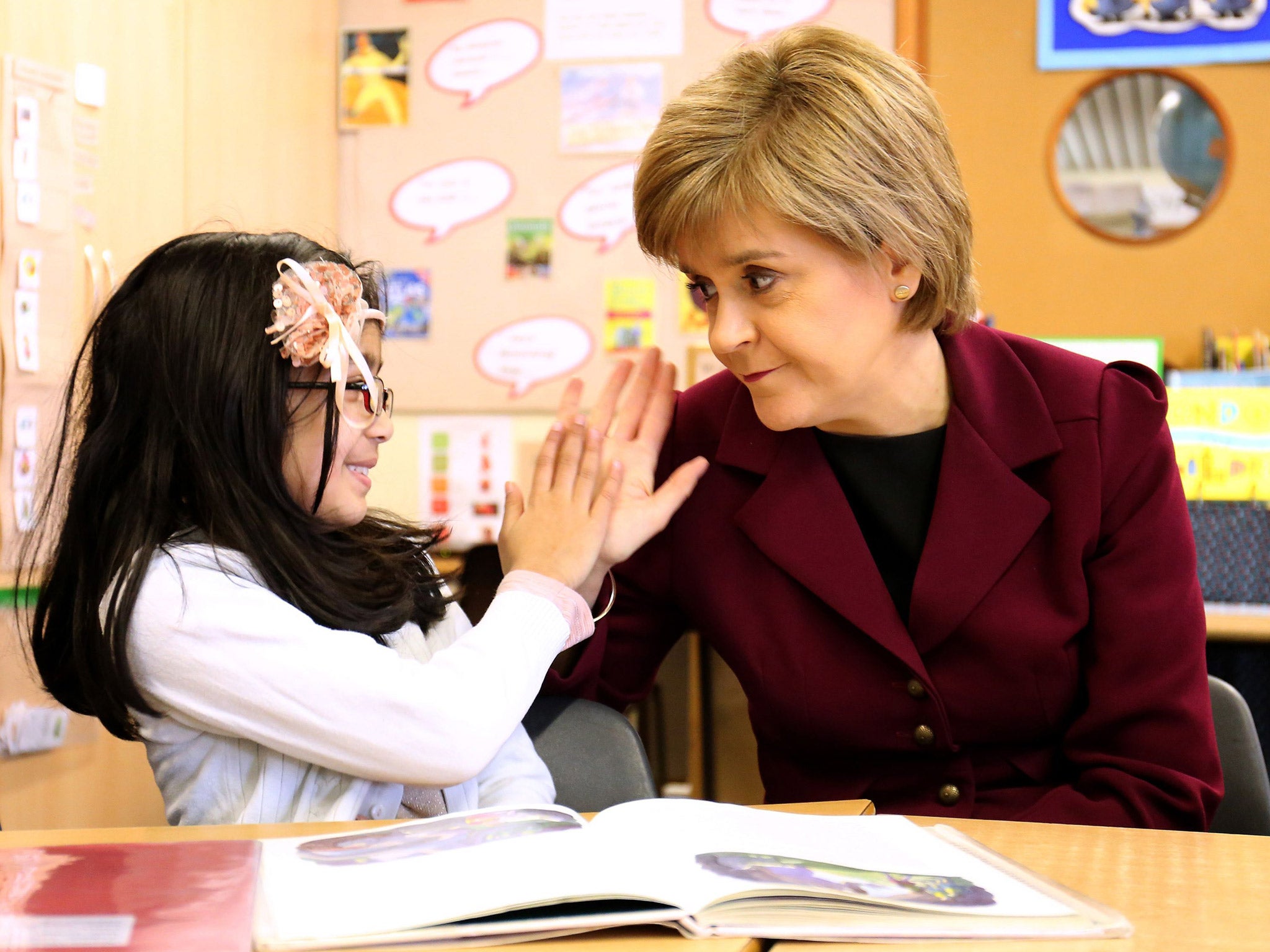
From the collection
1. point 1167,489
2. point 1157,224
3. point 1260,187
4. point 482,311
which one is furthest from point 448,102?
point 1167,489

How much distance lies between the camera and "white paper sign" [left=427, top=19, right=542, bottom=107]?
2980 millimetres

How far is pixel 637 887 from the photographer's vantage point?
0.65 m

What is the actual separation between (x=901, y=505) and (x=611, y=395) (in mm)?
351

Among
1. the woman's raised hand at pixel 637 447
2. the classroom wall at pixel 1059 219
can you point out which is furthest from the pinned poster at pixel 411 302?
the woman's raised hand at pixel 637 447

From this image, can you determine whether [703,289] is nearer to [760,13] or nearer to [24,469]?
[24,469]

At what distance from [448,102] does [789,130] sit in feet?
6.64

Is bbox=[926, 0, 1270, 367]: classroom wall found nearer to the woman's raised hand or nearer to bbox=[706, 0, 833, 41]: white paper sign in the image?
bbox=[706, 0, 833, 41]: white paper sign

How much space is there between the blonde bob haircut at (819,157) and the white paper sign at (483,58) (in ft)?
6.01

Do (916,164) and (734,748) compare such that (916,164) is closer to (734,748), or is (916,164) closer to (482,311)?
(734,748)

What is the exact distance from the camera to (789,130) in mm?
1187

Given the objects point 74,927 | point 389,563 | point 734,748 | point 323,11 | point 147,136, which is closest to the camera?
point 74,927

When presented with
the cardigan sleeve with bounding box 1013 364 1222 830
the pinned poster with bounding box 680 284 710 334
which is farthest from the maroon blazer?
the pinned poster with bounding box 680 284 710 334

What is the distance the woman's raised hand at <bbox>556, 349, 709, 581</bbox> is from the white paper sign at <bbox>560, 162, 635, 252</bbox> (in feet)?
5.12

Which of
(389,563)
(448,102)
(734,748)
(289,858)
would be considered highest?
(448,102)
